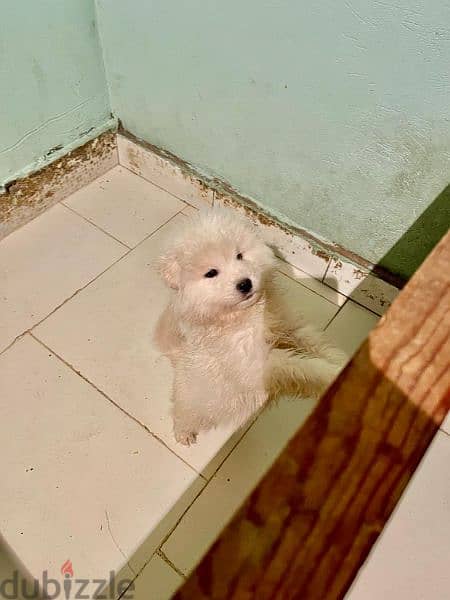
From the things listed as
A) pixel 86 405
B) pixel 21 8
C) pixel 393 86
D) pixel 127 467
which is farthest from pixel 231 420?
pixel 21 8

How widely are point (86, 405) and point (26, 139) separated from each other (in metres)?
0.95

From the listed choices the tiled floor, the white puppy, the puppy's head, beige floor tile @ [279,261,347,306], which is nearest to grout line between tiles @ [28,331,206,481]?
the tiled floor

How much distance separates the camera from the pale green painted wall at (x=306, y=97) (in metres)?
1.00

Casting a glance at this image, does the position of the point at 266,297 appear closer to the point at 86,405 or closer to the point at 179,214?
the point at 86,405

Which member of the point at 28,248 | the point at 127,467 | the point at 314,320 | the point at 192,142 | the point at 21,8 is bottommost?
the point at 127,467

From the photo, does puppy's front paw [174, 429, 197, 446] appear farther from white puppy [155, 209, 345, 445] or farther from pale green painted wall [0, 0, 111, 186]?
pale green painted wall [0, 0, 111, 186]

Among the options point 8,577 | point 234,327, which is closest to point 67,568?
point 8,577

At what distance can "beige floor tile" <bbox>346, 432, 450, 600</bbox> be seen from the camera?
977 millimetres

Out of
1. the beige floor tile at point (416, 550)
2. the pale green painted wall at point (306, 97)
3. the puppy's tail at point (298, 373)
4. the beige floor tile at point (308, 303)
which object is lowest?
the beige floor tile at point (416, 550)

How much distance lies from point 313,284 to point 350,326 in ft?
0.67

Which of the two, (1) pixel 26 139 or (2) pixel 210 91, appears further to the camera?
(1) pixel 26 139

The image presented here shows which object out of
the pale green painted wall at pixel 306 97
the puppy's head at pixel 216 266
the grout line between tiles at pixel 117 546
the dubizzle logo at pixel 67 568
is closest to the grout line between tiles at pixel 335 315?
the pale green painted wall at pixel 306 97

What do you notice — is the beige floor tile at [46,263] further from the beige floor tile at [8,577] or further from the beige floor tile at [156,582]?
the beige floor tile at [8,577]

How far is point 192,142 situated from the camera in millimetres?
1596
